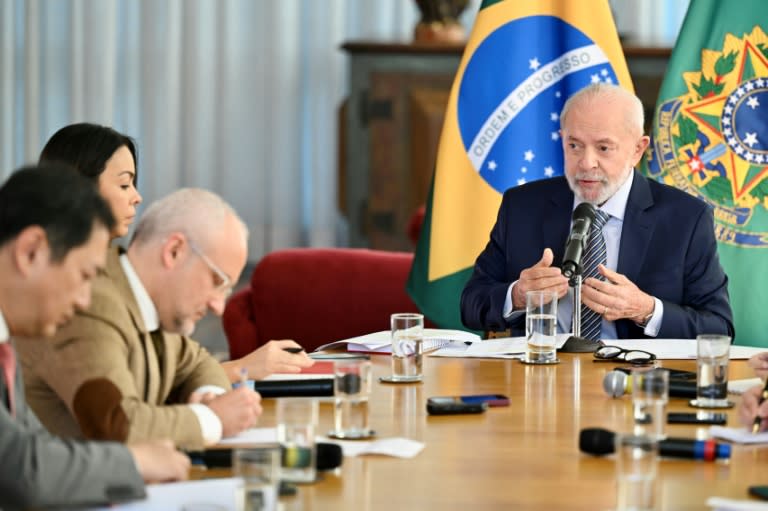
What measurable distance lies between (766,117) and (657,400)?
8.09ft

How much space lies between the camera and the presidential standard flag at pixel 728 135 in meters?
4.25

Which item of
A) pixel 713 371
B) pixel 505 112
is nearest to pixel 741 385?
pixel 713 371

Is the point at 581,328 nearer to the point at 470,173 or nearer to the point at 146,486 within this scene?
the point at 470,173

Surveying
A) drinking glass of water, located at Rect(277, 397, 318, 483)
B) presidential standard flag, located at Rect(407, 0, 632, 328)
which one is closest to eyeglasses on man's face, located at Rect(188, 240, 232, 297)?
drinking glass of water, located at Rect(277, 397, 318, 483)

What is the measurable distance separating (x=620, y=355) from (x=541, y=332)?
0.22 m

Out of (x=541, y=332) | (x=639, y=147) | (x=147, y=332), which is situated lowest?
(x=541, y=332)

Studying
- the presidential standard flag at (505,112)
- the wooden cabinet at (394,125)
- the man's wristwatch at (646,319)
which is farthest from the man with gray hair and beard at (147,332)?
the wooden cabinet at (394,125)

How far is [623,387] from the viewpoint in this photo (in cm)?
256

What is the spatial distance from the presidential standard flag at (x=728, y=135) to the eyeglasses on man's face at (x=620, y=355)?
135 cm

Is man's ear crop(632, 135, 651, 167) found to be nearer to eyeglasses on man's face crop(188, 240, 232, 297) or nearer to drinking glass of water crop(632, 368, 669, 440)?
drinking glass of water crop(632, 368, 669, 440)

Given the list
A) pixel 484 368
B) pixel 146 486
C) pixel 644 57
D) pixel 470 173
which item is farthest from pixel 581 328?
pixel 644 57

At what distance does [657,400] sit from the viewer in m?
2.06

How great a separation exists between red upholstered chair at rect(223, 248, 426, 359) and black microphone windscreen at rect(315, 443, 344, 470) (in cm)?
275

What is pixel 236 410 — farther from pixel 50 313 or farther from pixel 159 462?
pixel 50 313
